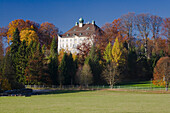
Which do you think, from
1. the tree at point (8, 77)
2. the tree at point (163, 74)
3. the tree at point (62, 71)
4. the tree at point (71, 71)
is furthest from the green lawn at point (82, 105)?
the tree at point (71, 71)

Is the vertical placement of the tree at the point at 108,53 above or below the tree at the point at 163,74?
above

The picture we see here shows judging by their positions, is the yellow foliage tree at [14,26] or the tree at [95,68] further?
the yellow foliage tree at [14,26]

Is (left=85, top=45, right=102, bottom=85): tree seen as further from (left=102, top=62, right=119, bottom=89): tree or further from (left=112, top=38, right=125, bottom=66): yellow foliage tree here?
(left=112, top=38, right=125, bottom=66): yellow foliage tree

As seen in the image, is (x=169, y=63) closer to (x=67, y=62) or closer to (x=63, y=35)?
(x=67, y=62)

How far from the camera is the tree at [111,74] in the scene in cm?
6337

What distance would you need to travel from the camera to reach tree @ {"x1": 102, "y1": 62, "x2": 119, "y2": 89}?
63366 mm

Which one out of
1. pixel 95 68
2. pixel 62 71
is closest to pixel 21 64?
pixel 62 71

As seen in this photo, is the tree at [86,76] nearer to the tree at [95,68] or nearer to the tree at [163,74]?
the tree at [95,68]

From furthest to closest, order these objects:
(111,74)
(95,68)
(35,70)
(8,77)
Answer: (95,68) < (111,74) < (35,70) < (8,77)

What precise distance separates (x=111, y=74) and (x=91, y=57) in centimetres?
1041

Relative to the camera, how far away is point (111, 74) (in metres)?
64.2

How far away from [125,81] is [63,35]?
4646 centimetres

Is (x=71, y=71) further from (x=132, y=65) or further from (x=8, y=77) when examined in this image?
(x=132, y=65)

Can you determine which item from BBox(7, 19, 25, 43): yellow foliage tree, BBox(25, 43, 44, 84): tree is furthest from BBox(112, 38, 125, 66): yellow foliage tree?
BBox(7, 19, 25, 43): yellow foliage tree
